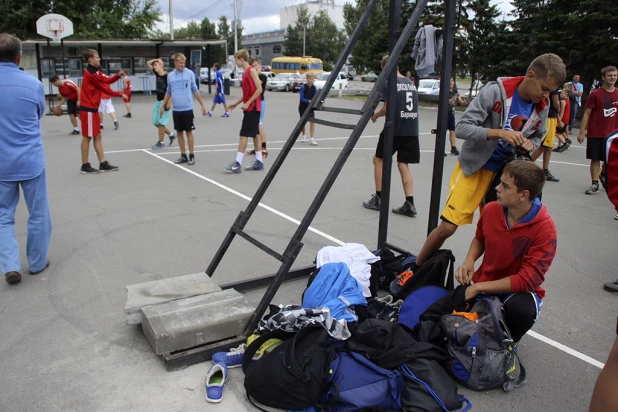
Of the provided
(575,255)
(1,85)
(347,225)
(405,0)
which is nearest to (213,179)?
(347,225)

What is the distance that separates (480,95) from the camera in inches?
157

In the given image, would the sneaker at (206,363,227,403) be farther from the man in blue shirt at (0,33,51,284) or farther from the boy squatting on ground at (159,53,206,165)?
the boy squatting on ground at (159,53,206,165)

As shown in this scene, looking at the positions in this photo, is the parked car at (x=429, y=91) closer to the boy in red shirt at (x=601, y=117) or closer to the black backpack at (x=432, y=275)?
the boy in red shirt at (x=601, y=117)

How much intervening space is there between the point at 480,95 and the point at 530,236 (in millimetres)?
1213

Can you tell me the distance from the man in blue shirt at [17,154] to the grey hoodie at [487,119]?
11.8 feet

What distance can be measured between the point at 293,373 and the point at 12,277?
295 centimetres

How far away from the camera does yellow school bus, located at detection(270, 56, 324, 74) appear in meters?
50.5

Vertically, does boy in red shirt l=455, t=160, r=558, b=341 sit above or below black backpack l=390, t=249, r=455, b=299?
above

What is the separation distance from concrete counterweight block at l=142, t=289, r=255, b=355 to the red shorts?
5.88m

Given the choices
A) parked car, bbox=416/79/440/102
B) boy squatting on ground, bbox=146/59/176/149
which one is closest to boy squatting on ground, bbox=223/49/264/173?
boy squatting on ground, bbox=146/59/176/149

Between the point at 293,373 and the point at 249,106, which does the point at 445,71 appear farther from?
the point at 249,106

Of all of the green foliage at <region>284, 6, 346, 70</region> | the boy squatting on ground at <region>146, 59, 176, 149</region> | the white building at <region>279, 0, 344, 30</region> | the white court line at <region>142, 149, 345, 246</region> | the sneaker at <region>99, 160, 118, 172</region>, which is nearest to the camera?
the white court line at <region>142, 149, 345, 246</region>

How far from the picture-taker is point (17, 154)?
4.38 metres

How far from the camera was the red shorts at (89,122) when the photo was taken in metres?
8.46
